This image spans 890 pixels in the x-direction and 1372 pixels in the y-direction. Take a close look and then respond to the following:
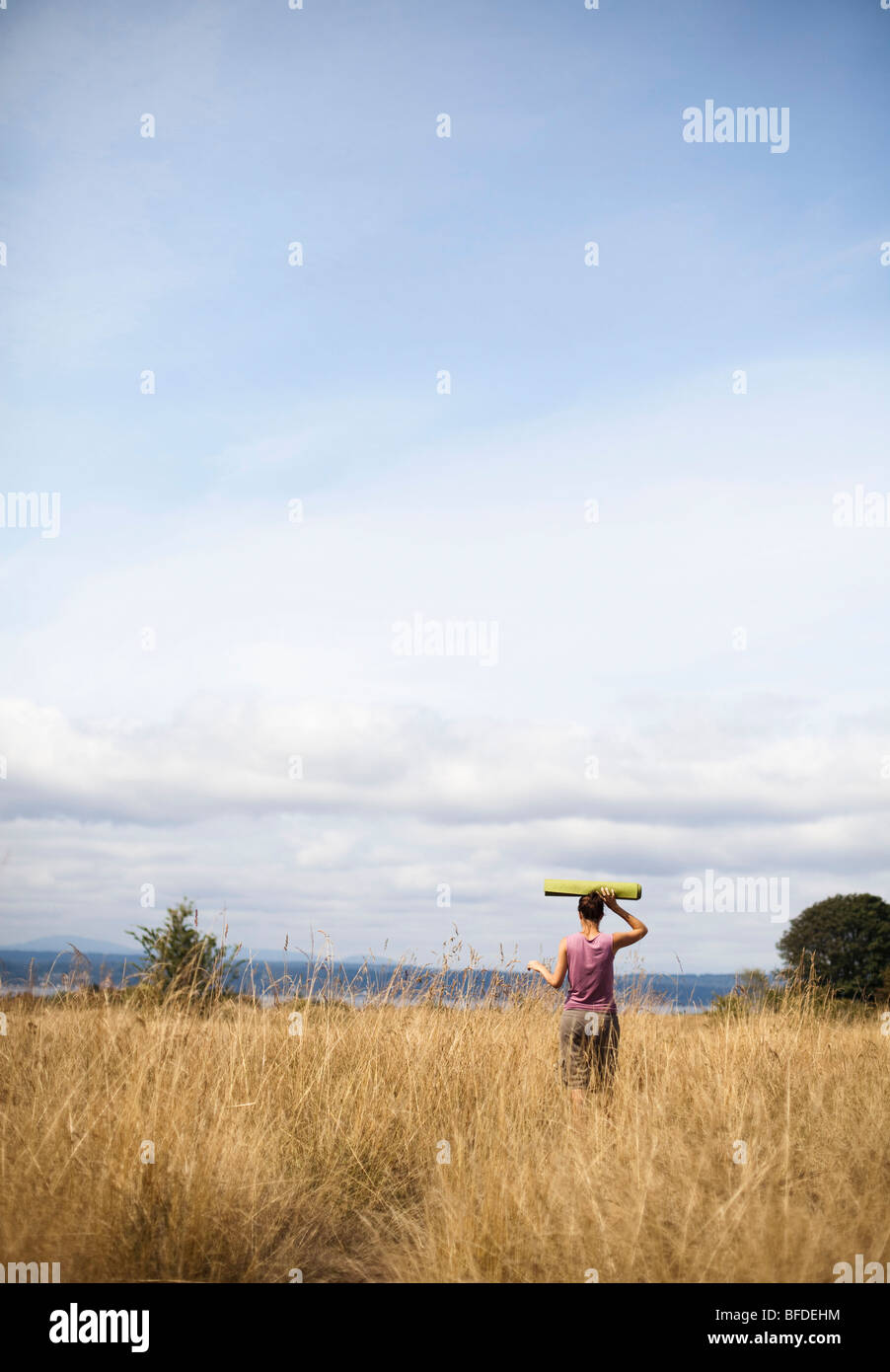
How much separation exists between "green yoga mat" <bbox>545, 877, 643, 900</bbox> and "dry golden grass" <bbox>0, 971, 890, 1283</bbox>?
1.42m

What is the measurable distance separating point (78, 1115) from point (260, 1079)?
1545mm

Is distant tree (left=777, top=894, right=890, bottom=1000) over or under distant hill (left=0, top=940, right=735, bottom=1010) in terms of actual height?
under

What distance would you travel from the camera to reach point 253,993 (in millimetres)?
7887

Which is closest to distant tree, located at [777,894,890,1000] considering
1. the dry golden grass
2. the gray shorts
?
the dry golden grass

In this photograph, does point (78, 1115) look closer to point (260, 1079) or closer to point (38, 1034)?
point (260, 1079)

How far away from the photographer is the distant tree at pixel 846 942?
80.1ft

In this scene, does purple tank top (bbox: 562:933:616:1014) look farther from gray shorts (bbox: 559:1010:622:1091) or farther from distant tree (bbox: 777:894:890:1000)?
distant tree (bbox: 777:894:890:1000)

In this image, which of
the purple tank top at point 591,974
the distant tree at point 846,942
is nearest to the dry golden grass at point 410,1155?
the purple tank top at point 591,974

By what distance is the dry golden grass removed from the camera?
4.41m

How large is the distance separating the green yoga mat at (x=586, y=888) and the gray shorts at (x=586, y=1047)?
92cm

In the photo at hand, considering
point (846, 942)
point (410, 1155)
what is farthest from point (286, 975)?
point (846, 942)

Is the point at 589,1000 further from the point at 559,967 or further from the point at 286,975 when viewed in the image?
the point at 286,975

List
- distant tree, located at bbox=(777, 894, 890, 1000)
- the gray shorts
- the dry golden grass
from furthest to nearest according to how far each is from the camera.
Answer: distant tree, located at bbox=(777, 894, 890, 1000)
the gray shorts
the dry golden grass
